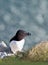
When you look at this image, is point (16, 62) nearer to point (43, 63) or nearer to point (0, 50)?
point (43, 63)

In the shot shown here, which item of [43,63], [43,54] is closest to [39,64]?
[43,63]

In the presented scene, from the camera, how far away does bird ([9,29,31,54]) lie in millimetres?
23375

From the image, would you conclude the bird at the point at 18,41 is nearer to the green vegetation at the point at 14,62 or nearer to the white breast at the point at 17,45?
the white breast at the point at 17,45

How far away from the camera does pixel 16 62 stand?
21.7m

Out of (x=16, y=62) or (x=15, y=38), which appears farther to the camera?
(x=15, y=38)

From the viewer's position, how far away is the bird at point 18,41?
23.4 meters

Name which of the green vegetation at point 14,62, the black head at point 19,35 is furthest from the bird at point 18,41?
the green vegetation at point 14,62

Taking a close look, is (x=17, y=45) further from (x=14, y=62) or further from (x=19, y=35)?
(x=14, y=62)

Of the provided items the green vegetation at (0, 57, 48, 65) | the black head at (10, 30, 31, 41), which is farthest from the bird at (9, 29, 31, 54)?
the green vegetation at (0, 57, 48, 65)

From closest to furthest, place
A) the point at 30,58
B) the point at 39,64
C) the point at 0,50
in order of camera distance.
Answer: the point at 39,64, the point at 30,58, the point at 0,50

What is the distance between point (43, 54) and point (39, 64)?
1.90m

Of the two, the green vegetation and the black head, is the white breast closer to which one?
the black head

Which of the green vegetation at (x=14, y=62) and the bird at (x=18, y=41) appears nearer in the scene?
the green vegetation at (x=14, y=62)

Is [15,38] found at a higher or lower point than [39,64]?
higher
